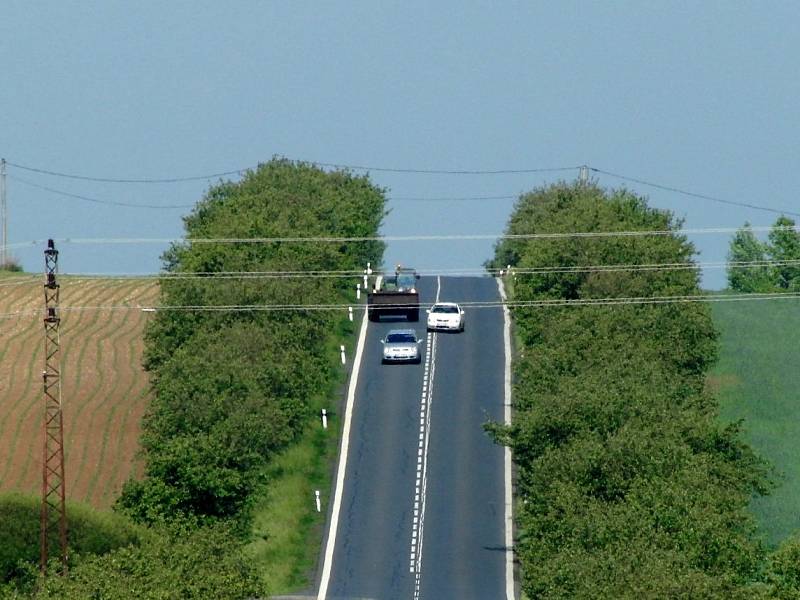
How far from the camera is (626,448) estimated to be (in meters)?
71.2

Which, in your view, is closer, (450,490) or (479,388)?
(450,490)

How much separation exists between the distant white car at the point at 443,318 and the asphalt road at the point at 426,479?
945mm

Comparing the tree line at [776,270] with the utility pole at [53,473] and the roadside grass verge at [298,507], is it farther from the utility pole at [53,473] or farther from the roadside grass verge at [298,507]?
the utility pole at [53,473]

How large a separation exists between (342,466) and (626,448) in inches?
1053

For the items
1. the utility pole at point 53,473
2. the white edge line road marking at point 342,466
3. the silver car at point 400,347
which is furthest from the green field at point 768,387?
the utility pole at point 53,473

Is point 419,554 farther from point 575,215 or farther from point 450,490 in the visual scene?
point 575,215

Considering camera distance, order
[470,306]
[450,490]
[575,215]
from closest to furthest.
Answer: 1. [450,490]
2. [575,215]
3. [470,306]

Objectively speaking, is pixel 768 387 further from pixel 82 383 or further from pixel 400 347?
pixel 82 383

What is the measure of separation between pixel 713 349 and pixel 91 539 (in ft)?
121

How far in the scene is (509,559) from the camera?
83.8 meters

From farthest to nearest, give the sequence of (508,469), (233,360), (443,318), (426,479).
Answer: (443,318) → (508,469) → (426,479) → (233,360)

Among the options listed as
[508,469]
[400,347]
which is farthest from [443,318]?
[508,469]

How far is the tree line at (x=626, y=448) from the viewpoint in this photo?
197 feet

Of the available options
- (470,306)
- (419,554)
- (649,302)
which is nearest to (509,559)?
(419,554)
